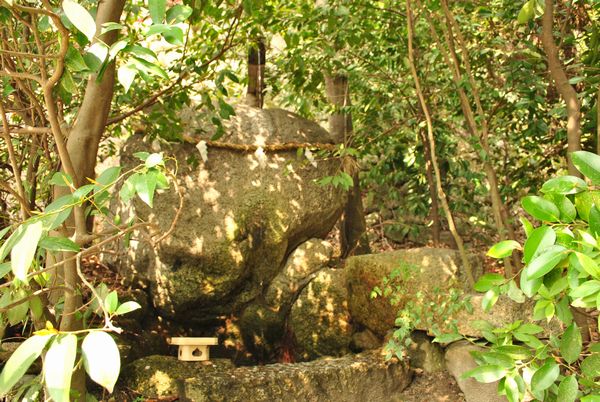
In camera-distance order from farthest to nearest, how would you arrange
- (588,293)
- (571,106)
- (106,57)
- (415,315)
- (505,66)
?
(505,66), (415,315), (571,106), (106,57), (588,293)

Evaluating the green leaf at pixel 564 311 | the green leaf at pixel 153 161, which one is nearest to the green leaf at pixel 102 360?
the green leaf at pixel 153 161

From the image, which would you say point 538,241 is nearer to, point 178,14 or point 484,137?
point 178,14

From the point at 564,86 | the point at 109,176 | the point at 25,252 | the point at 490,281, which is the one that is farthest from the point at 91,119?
the point at 564,86

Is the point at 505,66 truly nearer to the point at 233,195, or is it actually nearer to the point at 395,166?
the point at 395,166

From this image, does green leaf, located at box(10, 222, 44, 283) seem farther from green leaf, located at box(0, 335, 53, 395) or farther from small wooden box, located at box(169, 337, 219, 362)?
small wooden box, located at box(169, 337, 219, 362)

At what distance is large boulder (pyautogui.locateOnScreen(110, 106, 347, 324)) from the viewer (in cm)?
414

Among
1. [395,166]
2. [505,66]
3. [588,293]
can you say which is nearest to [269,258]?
[395,166]

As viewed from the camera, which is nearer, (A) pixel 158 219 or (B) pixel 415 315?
(B) pixel 415 315

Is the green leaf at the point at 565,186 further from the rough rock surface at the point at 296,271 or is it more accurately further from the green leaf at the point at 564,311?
the rough rock surface at the point at 296,271

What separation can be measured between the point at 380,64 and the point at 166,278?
2.02 meters

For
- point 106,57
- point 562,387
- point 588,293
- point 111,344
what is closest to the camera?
point 111,344

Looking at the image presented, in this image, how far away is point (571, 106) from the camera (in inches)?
107

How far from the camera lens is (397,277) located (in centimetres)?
374

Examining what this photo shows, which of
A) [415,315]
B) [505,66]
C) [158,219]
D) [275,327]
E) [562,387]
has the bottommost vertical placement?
[275,327]
